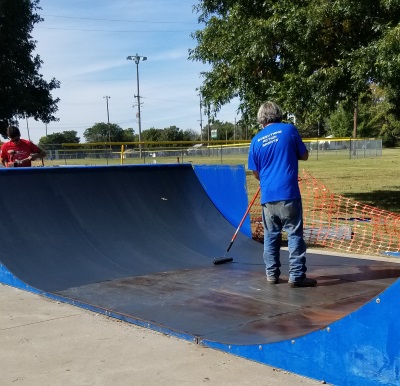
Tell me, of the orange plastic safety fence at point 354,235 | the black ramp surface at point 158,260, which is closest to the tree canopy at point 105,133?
the orange plastic safety fence at point 354,235

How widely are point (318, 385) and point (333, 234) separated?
648 cm

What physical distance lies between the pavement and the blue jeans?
1701 millimetres

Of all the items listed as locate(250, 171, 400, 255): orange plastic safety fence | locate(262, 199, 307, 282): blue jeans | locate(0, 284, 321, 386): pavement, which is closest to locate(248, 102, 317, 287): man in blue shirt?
locate(262, 199, 307, 282): blue jeans

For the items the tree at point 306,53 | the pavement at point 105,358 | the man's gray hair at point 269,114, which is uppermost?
the tree at point 306,53

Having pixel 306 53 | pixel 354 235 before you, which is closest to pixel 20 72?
pixel 306 53

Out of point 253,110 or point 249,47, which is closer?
point 249,47

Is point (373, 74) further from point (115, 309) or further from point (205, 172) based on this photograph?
point (115, 309)

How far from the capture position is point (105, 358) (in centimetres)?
397

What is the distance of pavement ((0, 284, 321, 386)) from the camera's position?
355cm

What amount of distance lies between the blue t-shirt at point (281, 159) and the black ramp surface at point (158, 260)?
960 millimetres

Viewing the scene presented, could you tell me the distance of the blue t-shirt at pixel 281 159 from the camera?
546 centimetres

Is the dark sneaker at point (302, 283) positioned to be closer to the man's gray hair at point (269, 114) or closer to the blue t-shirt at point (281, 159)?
the blue t-shirt at point (281, 159)

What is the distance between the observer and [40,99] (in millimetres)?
30797

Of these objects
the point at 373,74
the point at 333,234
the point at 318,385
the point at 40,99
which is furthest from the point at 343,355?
the point at 40,99
